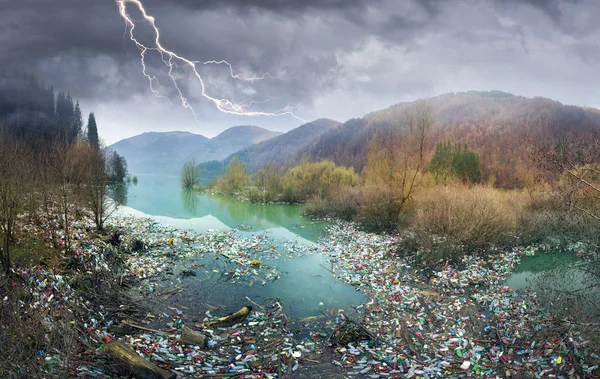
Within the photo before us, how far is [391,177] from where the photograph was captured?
22281 millimetres

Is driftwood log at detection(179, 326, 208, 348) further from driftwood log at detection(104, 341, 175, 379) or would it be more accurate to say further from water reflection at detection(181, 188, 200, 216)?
water reflection at detection(181, 188, 200, 216)

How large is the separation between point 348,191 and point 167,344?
25.7 m

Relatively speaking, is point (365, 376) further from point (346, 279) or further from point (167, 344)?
point (346, 279)

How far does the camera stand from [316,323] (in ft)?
28.7

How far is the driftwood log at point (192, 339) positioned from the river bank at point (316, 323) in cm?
17

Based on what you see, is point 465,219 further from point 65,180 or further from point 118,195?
point 118,195

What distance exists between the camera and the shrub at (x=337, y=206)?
95.9ft

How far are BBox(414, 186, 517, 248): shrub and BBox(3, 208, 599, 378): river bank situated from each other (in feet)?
5.86

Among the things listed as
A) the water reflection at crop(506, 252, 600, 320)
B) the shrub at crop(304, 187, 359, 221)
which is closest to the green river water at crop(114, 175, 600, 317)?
the water reflection at crop(506, 252, 600, 320)

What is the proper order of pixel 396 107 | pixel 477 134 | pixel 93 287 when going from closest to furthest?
pixel 93 287, pixel 477 134, pixel 396 107

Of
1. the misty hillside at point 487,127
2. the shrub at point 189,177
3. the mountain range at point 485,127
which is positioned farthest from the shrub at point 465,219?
the shrub at point 189,177

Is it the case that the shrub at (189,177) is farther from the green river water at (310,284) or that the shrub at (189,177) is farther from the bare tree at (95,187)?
the green river water at (310,284)

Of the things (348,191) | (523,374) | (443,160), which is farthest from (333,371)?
(348,191)

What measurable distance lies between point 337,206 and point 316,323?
2158cm
